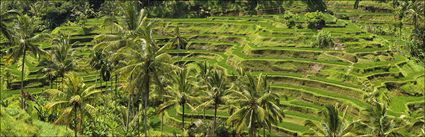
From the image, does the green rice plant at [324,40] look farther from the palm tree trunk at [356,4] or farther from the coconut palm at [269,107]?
the palm tree trunk at [356,4]

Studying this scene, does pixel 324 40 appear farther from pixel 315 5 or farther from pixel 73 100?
pixel 73 100

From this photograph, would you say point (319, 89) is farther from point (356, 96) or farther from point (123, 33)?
point (123, 33)

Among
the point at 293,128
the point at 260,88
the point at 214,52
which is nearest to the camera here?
the point at 260,88

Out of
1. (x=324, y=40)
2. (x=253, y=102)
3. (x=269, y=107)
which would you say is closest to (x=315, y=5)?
(x=324, y=40)

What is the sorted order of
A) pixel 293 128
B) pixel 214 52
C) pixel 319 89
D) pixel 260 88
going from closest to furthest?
pixel 260 88
pixel 293 128
pixel 319 89
pixel 214 52

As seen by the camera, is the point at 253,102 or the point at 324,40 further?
the point at 324,40

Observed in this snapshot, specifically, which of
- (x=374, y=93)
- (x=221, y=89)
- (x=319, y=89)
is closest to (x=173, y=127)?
(x=221, y=89)

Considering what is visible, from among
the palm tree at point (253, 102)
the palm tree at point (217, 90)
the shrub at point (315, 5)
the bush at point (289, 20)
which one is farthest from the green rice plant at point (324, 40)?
the palm tree at point (253, 102)

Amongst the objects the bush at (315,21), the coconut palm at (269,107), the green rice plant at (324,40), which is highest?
the bush at (315,21)
